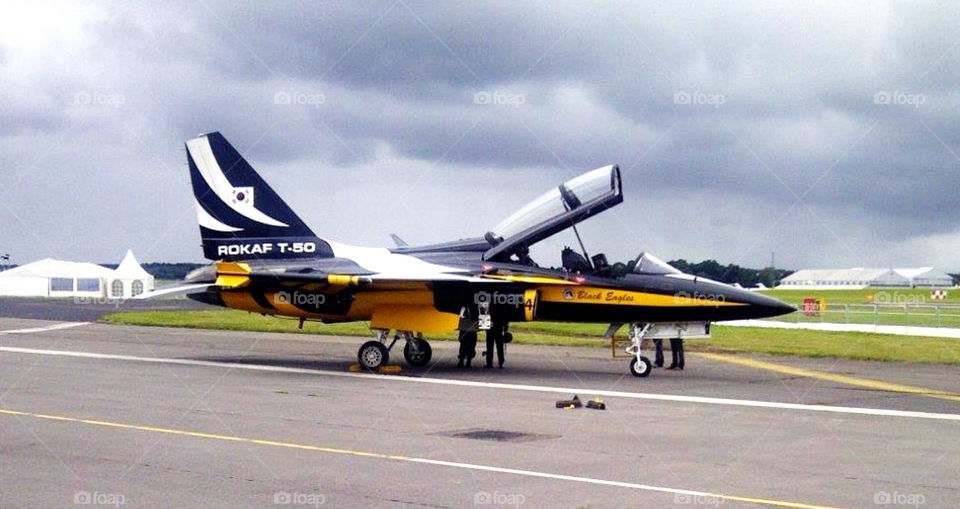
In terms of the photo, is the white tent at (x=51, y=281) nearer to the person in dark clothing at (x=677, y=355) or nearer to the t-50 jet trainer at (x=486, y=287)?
the t-50 jet trainer at (x=486, y=287)

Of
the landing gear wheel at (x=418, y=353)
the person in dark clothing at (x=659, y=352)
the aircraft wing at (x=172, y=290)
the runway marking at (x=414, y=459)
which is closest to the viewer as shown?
the runway marking at (x=414, y=459)

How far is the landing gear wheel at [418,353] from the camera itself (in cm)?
2330

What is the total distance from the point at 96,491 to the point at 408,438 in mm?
4197

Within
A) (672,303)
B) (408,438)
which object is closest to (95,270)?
(672,303)

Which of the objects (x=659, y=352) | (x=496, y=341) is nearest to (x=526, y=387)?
(x=496, y=341)

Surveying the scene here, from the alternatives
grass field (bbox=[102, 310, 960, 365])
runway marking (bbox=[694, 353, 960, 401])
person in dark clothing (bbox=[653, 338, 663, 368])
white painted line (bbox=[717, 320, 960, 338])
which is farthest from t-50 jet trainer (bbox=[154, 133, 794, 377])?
white painted line (bbox=[717, 320, 960, 338])

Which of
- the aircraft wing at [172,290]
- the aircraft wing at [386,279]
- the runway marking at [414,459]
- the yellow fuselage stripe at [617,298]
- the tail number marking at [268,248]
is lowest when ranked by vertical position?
the runway marking at [414,459]

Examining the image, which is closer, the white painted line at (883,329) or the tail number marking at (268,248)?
the tail number marking at (268,248)

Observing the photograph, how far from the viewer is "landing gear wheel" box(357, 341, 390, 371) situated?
22.1 metres

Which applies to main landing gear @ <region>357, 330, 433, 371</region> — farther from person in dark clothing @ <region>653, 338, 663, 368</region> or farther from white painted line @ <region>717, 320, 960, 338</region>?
white painted line @ <region>717, 320, 960, 338</region>

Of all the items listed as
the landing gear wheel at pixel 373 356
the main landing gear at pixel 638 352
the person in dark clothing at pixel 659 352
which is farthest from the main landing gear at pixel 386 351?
the person in dark clothing at pixel 659 352

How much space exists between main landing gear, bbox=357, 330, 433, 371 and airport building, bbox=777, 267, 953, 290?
119660 millimetres

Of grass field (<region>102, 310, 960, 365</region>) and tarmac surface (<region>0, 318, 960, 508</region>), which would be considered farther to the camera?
grass field (<region>102, 310, 960, 365</region>)

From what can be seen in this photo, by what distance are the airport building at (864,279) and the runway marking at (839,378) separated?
375ft
